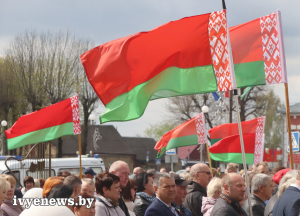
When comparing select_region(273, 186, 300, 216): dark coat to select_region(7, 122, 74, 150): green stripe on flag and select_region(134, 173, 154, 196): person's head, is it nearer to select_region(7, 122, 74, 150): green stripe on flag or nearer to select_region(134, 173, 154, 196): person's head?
select_region(134, 173, 154, 196): person's head

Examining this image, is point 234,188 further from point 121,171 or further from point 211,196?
point 121,171

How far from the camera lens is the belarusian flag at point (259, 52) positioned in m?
6.64

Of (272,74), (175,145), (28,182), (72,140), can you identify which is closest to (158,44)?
(272,74)

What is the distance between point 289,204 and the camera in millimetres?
5016

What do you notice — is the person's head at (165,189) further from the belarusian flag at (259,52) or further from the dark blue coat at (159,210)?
the belarusian flag at (259,52)

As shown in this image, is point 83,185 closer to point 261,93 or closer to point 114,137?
point 261,93

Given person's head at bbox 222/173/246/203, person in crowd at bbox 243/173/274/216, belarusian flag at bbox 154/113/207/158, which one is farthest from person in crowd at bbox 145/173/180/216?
belarusian flag at bbox 154/113/207/158

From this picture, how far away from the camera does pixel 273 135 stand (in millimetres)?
57719

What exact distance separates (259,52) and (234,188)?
96.5 inches

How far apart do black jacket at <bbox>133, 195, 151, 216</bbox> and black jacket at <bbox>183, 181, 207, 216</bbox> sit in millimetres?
803

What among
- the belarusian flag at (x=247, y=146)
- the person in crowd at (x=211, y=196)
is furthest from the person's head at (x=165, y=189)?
the belarusian flag at (x=247, y=146)

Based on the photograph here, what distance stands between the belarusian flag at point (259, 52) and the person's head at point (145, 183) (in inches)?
82.3

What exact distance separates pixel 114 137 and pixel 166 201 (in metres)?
70.4

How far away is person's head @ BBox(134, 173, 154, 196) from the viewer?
7191 millimetres
